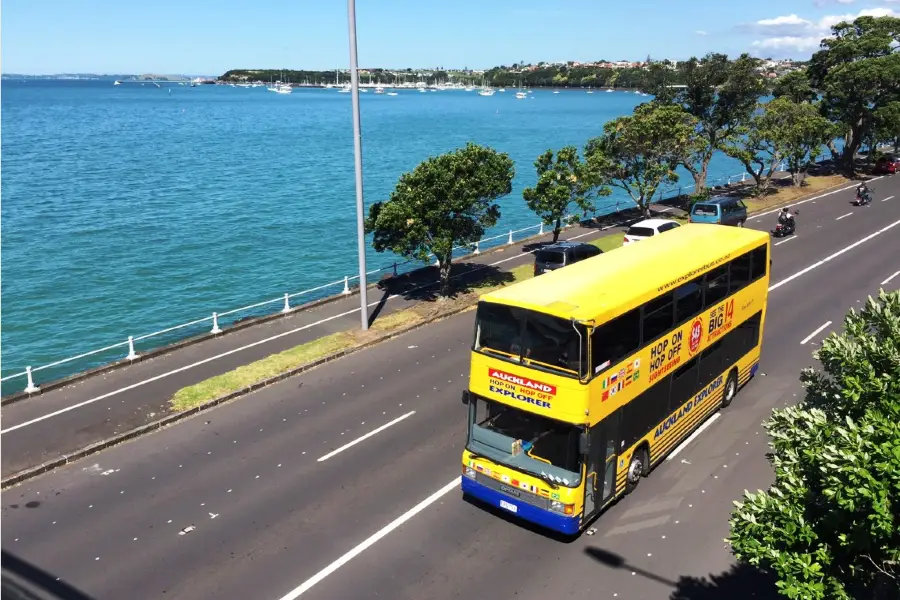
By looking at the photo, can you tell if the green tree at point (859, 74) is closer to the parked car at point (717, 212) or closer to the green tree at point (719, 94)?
the green tree at point (719, 94)

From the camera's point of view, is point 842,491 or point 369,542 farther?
point 369,542

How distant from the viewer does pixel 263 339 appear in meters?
23.9

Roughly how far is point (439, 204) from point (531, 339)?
14491mm

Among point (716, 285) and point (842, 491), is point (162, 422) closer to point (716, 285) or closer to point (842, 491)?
point (716, 285)

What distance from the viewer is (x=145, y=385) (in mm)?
20016

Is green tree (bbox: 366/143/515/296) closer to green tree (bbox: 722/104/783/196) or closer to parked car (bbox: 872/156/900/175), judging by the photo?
green tree (bbox: 722/104/783/196)

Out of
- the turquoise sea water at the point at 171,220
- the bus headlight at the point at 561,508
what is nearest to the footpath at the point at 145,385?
the turquoise sea water at the point at 171,220

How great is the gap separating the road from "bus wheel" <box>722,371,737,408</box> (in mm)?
338

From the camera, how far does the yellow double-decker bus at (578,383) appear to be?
1162cm

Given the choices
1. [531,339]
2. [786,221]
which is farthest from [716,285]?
[786,221]

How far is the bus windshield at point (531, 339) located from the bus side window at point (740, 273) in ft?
24.6

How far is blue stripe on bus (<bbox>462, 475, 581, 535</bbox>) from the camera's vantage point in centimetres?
1204

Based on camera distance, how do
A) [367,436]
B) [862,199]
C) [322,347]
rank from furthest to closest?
[862,199]
[322,347]
[367,436]

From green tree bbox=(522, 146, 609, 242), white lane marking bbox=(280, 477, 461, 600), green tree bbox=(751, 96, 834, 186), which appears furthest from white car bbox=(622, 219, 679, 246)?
green tree bbox=(751, 96, 834, 186)
